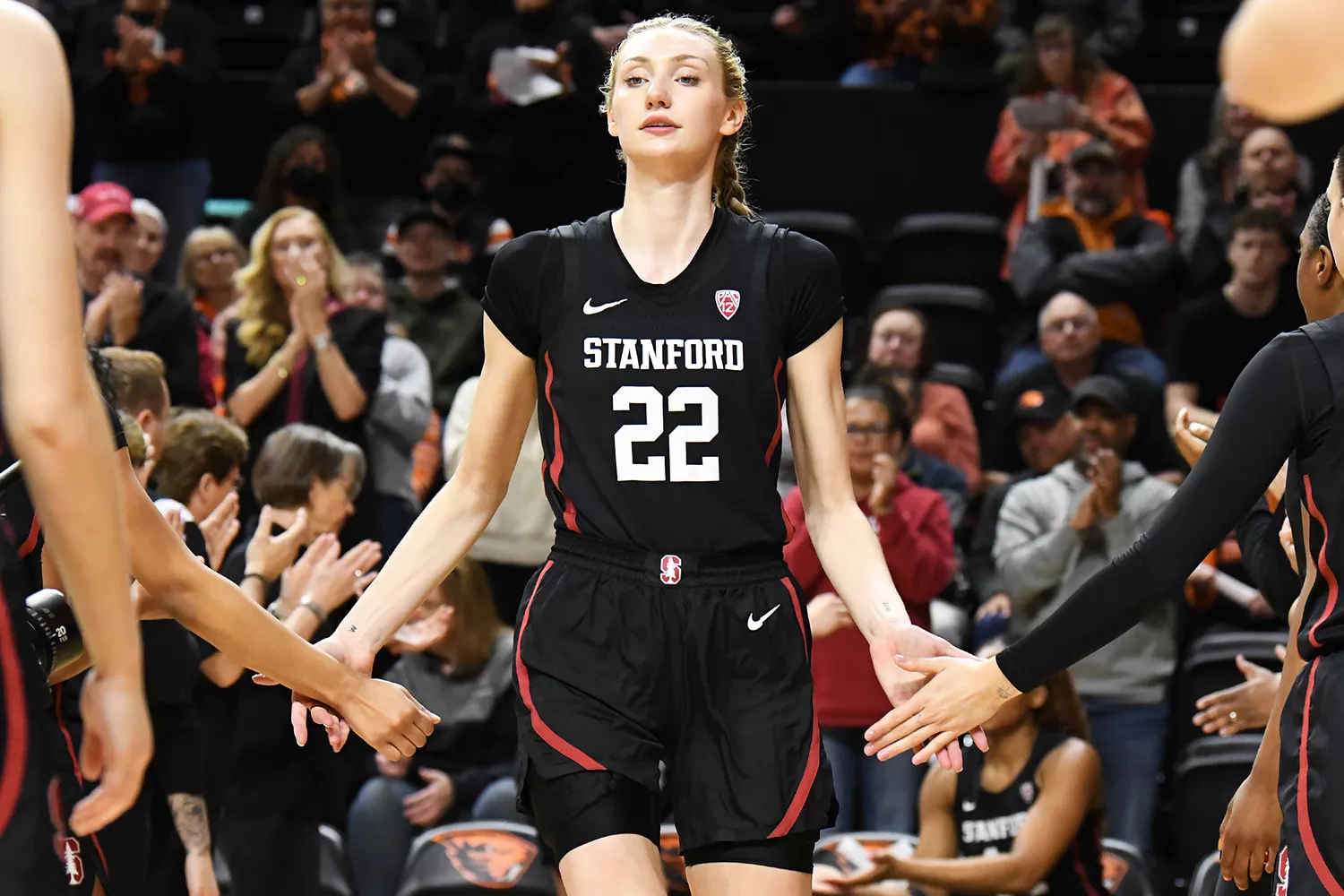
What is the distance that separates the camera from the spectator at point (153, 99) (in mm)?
9383

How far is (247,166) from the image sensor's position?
422 inches

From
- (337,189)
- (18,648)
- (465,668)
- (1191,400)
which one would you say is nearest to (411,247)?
(337,189)

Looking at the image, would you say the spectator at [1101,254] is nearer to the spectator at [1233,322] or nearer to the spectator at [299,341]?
the spectator at [1233,322]

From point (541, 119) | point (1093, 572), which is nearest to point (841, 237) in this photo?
point (541, 119)

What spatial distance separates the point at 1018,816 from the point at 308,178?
15.2 ft

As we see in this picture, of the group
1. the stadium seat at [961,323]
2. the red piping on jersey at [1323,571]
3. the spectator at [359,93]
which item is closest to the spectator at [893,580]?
the stadium seat at [961,323]

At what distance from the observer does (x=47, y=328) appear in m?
2.23

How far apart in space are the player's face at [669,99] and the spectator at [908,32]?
246 inches

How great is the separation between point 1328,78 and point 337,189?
7196mm

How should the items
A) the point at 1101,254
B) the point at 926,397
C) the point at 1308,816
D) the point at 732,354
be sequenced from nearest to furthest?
the point at 1308,816
the point at 732,354
the point at 926,397
the point at 1101,254

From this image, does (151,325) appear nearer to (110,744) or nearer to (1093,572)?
(1093,572)

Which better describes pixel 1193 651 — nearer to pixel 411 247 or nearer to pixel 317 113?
pixel 411 247

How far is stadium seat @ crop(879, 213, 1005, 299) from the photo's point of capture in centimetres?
942

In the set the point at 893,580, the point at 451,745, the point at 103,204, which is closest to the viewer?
the point at 893,580
